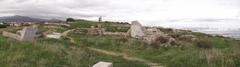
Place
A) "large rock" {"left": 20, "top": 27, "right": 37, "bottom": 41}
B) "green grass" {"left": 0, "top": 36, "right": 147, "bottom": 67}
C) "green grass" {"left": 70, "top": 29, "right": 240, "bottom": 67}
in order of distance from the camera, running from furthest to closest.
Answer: "large rock" {"left": 20, "top": 27, "right": 37, "bottom": 41}, "green grass" {"left": 70, "top": 29, "right": 240, "bottom": 67}, "green grass" {"left": 0, "top": 36, "right": 147, "bottom": 67}

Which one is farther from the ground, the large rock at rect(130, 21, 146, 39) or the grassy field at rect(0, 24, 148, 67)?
the grassy field at rect(0, 24, 148, 67)

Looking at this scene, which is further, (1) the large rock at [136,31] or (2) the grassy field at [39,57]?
(1) the large rock at [136,31]

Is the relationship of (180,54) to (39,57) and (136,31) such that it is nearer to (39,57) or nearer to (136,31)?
(39,57)

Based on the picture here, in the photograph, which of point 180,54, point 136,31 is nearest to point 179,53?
point 180,54

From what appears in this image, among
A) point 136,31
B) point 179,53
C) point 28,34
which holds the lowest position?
point 136,31

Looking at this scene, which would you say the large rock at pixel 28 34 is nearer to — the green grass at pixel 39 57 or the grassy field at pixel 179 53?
the grassy field at pixel 179 53

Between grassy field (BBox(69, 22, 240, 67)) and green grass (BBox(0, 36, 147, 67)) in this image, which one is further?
grassy field (BBox(69, 22, 240, 67))

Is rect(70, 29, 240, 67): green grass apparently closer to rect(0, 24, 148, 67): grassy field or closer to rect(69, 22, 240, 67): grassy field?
rect(69, 22, 240, 67): grassy field

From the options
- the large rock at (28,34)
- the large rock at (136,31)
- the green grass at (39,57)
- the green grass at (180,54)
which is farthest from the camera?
the large rock at (136,31)

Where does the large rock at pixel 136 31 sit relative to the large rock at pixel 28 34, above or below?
below

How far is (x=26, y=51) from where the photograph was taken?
68.0 ft

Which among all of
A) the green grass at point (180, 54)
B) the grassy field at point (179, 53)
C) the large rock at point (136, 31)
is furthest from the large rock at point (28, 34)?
the large rock at point (136, 31)

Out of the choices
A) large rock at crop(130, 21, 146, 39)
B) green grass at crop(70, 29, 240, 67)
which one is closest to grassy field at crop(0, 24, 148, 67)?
green grass at crop(70, 29, 240, 67)

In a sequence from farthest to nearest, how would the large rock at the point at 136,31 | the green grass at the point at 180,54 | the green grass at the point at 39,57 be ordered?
the large rock at the point at 136,31 → the green grass at the point at 180,54 → the green grass at the point at 39,57
